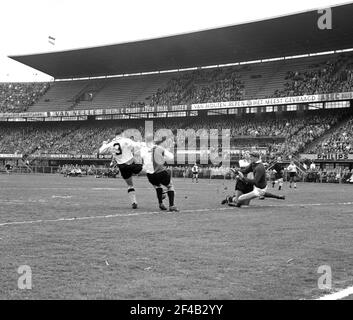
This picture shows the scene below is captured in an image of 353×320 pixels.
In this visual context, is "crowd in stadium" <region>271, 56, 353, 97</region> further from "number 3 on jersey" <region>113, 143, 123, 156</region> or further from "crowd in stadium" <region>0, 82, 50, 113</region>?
"crowd in stadium" <region>0, 82, 50, 113</region>

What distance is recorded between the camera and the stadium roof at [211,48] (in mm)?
47938

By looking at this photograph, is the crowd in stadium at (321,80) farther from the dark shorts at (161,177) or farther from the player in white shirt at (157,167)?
the dark shorts at (161,177)

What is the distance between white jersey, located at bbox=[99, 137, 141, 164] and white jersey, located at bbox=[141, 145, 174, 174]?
745mm

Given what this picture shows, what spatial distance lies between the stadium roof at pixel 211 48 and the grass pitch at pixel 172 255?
38.0m

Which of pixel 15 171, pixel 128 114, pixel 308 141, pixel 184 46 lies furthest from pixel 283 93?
pixel 15 171

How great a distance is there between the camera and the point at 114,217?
10.9 meters

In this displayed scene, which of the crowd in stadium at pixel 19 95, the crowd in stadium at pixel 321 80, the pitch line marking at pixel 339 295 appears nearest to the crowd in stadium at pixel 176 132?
the crowd in stadium at pixel 321 80

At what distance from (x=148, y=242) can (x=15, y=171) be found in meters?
57.8

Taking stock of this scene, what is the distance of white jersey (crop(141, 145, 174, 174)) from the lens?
507 inches

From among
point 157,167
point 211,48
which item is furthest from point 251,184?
point 211,48

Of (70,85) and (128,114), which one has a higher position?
(70,85)

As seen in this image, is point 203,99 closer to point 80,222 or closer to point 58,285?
point 80,222

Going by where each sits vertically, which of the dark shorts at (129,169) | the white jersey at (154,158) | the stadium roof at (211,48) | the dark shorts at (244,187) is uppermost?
the stadium roof at (211,48)
